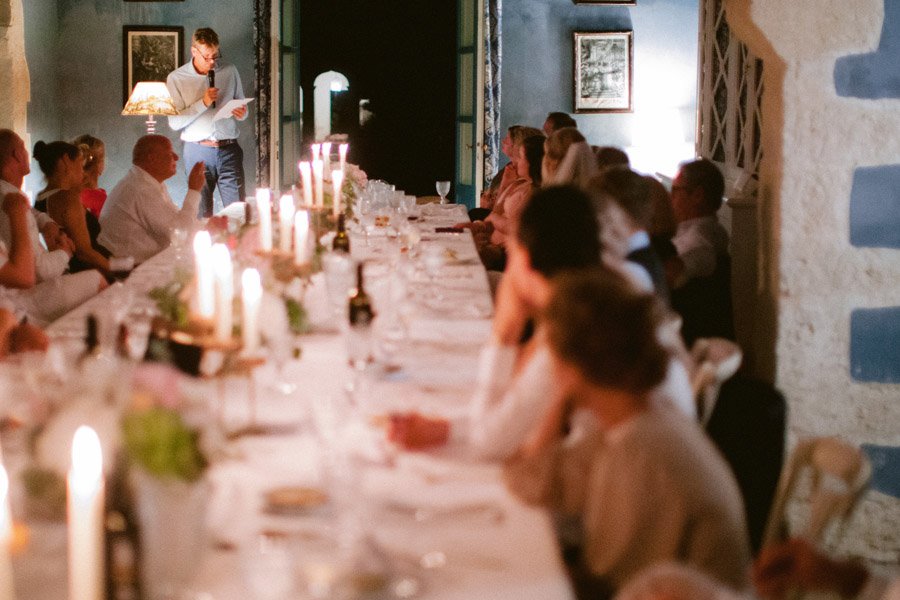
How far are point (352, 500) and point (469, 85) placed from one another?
27.4 ft

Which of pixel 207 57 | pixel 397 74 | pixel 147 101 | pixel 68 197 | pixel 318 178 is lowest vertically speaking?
pixel 68 197

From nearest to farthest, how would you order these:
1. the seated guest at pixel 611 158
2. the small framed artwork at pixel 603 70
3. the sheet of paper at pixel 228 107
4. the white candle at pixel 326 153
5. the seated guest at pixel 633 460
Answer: the seated guest at pixel 633 460 → the white candle at pixel 326 153 → the seated guest at pixel 611 158 → the sheet of paper at pixel 228 107 → the small framed artwork at pixel 603 70

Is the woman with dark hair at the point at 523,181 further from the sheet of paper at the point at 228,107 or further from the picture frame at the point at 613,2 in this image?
the picture frame at the point at 613,2

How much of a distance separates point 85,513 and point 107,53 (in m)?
9.56

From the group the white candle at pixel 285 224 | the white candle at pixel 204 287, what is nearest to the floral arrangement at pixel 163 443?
the white candle at pixel 204 287

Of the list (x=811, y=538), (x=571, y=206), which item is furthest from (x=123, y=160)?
(x=811, y=538)

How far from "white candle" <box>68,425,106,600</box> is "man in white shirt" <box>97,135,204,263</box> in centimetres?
483

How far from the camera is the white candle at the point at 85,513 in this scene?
1193 mm

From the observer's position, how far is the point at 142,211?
6.01 meters

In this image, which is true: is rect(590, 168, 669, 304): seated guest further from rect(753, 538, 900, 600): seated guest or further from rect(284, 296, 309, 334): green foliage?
rect(753, 538, 900, 600): seated guest

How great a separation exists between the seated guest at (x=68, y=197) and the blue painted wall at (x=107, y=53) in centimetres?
449

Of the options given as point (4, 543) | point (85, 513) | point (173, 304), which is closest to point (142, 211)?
point (173, 304)

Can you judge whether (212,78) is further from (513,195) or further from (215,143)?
(513,195)

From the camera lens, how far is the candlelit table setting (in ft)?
4.79
